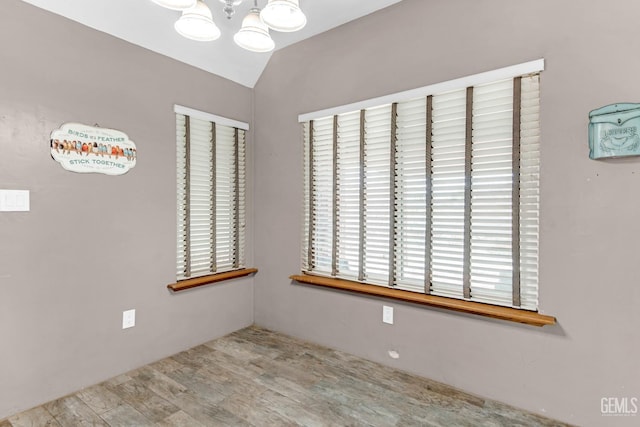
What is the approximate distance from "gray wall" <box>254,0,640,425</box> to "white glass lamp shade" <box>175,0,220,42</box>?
123 centimetres

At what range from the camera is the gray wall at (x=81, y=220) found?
1874mm

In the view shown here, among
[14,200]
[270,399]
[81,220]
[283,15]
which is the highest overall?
[283,15]

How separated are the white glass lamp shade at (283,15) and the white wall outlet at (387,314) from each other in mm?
1965

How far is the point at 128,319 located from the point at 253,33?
7.10 feet

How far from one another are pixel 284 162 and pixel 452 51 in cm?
164

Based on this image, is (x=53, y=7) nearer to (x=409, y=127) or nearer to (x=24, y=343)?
(x=24, y=343)

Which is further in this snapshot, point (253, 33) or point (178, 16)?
point (178, 16)

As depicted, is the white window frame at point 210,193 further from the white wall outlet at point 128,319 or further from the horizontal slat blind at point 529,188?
the horizontal slat blind at point 529,188

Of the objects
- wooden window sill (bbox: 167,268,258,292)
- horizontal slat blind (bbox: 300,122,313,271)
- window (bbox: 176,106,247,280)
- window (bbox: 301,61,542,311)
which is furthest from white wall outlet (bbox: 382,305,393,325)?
window (bbox: 176,106,247,280)

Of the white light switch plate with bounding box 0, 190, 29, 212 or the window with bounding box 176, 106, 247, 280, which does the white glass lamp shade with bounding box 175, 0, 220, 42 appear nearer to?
the window with bounding box 176, 106, 247, 280

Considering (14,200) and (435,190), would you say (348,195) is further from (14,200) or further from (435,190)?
(14,200)

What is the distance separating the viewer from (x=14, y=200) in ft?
6.13

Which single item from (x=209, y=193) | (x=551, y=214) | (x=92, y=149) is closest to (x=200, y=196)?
(x=209, y=193)

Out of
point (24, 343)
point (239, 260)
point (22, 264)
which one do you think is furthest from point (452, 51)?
point (24, 343)
